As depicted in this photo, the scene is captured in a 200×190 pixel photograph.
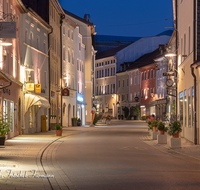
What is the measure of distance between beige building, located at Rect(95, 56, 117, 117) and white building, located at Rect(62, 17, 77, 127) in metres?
49.9

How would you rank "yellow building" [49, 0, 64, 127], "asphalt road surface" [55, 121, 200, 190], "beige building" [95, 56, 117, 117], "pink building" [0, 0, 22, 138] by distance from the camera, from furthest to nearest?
"beige building" [95, 56, 117, 117]
"yellow building" [49, 0, 64, 127]
"pink building" [0, 0, 22, 138]
"asphalt road surface" [55, 121, 200, 190]

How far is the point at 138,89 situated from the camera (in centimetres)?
9744

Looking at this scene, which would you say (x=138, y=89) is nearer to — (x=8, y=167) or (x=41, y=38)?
(x=41, y=38)

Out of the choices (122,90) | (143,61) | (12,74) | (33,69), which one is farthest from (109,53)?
(12,74)

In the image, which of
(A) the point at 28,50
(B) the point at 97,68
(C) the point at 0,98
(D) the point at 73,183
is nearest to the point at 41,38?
(A) the point at 28,50

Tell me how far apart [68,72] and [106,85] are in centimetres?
5892

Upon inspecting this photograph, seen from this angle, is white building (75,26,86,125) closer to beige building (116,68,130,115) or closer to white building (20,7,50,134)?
white building (20,7,50,134)

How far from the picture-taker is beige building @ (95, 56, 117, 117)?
11106cm

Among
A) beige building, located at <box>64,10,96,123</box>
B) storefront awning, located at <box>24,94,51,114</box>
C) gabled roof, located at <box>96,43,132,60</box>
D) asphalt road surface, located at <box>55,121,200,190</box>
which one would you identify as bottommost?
asphalt road surface, located at <box>55,121,200,190</box>

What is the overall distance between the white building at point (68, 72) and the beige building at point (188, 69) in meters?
21.6

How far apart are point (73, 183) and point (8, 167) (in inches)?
126

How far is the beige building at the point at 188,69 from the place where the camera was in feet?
76.0

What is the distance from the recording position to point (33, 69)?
120ft

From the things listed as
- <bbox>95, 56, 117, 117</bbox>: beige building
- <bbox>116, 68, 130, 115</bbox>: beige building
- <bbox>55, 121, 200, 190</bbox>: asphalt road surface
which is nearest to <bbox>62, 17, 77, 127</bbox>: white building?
<bbox>55, 121, 200, 190</bbox>: asphalt road surface
